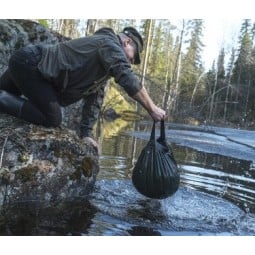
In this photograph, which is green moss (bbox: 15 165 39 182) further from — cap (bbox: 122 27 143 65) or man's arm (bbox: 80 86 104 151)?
cap (bbox: 122 27 143 65)

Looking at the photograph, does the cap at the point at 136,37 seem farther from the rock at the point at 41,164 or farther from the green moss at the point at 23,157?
the green moss at the point at 23,157

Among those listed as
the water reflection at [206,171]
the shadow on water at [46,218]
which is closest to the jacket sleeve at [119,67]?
the shadow on water at [46,218]

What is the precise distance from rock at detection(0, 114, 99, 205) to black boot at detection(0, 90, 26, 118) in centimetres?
6

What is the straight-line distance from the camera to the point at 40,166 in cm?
429

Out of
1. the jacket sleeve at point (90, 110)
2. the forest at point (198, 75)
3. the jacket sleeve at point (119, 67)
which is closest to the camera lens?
the jacket sleeve at point (119, 67)

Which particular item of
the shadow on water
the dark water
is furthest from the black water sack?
the shadow on water

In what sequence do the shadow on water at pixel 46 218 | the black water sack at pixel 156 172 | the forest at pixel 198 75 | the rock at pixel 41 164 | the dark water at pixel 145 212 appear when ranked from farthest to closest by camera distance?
the forest at pixel 198 75 < the black water sack at pixel 156 172 < the rock at pixel 41 164 < the dark water at pixel 145 212 < the shadow on water at pixel 46 218

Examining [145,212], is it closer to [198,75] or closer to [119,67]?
[119,67]

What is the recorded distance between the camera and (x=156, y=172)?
4.31 m

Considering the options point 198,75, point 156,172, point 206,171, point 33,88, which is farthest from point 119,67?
point 198,75

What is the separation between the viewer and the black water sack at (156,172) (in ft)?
14.2

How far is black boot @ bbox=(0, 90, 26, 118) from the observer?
4527 millimetres

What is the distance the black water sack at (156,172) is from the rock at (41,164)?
1.94 ft
